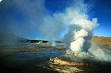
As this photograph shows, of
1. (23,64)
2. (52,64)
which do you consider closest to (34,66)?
(23,64)

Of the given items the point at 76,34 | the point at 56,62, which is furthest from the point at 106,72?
the point at 76,34

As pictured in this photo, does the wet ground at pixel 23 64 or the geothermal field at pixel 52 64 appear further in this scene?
the geothermal field at pixel 52 64

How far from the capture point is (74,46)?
68.9m

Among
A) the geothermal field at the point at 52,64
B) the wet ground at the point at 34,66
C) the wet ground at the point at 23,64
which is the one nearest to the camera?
the wet ground at the point at 23,64

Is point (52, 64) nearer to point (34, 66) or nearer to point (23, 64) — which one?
point (34, 66)

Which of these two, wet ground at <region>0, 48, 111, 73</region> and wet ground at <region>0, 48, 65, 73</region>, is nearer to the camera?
wet ground at <region>0, 48, 65, 73</region>

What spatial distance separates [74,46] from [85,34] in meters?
8.68

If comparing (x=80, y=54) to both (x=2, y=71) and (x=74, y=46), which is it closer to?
(x=74, y=46)

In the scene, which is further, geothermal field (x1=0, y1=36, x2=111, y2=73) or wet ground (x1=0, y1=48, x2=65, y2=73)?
geothermal field (x1=0, y1=36, x2=111, y2=73)

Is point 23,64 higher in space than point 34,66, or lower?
higher

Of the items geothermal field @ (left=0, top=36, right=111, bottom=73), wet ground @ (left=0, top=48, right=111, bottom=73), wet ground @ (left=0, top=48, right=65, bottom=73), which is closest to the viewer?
wet ground @ (left=0, top=48, right=65, bottom=73)

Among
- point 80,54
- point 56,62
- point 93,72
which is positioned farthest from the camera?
point 80,54

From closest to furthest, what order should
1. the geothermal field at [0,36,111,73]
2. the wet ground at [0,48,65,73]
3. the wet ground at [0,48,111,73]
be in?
the wet ground at [0,48,65,73] → the wet ground at [0,48,111,73] → the geothermal field at [0,36,111,73]

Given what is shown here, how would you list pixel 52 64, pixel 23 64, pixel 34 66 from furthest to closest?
pixel 52 64 < pixel 23 64 < pixel 34 66
